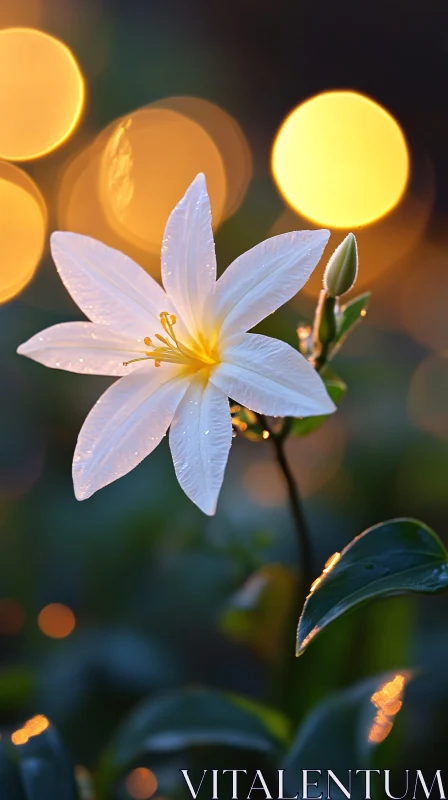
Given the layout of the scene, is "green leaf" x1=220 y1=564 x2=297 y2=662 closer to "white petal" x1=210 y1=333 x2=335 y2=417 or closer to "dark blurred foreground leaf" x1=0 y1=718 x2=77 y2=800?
"dark blurred foreground leaf" x1=0 y1=718 x2=77 y2=800

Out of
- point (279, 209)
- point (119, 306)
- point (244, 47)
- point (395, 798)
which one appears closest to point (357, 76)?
point (244, 47)

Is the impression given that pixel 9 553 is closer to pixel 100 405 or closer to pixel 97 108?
pixel 100 405

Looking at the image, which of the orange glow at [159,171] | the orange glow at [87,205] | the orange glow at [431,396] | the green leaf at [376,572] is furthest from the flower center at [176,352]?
the orange glow at [87,205]

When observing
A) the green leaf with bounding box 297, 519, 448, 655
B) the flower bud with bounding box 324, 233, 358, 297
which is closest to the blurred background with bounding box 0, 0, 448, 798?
the flower bud with bounding box 324, 233, 358, 297

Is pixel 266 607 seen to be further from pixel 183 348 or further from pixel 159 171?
pixel 159 171

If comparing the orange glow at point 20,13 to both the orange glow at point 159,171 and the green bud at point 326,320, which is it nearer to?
the orange glow at point 159,171

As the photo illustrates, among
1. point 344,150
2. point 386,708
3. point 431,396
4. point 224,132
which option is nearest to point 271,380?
point 386,708
